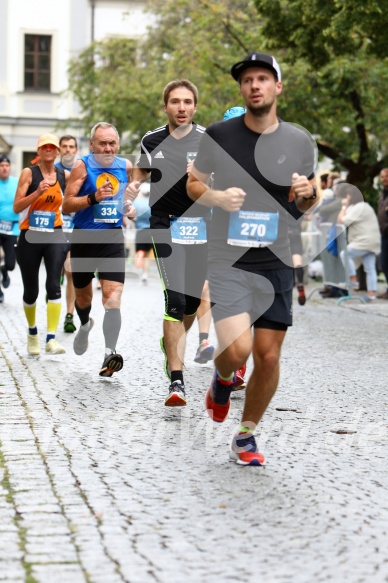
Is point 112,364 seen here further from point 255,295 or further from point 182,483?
point 182,483

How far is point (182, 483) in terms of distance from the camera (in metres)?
5.86

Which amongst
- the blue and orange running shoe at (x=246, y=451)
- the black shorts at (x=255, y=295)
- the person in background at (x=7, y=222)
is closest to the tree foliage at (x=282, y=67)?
the person in background at (x=7, y=222)

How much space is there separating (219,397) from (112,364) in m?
2.91

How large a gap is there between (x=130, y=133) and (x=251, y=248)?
102 ft

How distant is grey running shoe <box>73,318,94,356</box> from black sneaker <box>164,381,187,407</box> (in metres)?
2.46

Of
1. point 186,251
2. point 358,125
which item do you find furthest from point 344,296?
point 186,251

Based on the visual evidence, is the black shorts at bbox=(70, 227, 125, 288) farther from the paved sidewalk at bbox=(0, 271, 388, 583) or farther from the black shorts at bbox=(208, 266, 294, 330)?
the black shorts at bbox=(208, 266, 294, 330)

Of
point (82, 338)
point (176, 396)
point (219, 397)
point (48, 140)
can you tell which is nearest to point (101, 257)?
point (82, 338)

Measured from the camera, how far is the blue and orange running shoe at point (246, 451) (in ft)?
20.6

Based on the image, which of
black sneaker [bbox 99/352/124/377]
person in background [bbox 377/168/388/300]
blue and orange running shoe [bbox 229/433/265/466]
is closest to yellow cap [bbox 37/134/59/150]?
black sneaker [bbox 99/352/124/377]

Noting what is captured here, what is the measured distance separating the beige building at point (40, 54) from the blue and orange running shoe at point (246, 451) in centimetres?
3920

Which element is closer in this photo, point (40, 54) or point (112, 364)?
point (112, 364)

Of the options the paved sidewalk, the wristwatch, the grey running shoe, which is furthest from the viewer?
the grey running shoe

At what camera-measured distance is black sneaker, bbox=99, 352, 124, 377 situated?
9.38 m
